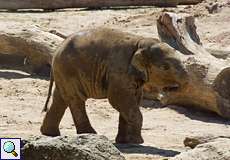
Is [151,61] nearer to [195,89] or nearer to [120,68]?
[120,68]

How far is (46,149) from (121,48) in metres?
3.59

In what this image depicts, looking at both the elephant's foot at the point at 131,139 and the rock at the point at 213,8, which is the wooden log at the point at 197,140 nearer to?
the elephant's foot at the point at 131,139

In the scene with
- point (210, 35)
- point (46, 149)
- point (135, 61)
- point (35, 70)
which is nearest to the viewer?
point (46, 149)

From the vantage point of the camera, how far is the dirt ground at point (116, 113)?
37.0 ft

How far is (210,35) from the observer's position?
17594 mm

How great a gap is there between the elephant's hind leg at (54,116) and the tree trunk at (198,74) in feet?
6.20

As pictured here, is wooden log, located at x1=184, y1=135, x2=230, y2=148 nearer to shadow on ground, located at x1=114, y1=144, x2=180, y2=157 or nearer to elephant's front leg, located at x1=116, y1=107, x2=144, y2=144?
shadow on ground, located at x1=114, y1=144, x2=180, y2=157

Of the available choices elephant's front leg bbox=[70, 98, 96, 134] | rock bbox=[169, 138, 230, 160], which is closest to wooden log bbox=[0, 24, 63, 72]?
elephant's front leg bbox=[70, 98, 96, 134]

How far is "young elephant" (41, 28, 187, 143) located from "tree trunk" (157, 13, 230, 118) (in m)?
2.10

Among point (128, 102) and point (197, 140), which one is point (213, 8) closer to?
point (128, 102)

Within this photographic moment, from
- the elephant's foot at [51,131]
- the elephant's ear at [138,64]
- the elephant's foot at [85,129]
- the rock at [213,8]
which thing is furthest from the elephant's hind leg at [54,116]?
the rock at [213,8]

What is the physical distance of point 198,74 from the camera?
13.2m

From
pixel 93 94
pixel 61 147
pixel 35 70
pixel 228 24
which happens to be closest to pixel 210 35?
pixel 228 24

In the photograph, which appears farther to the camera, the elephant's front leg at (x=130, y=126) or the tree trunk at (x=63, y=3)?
the tree trunk at (x=63, y=3)
